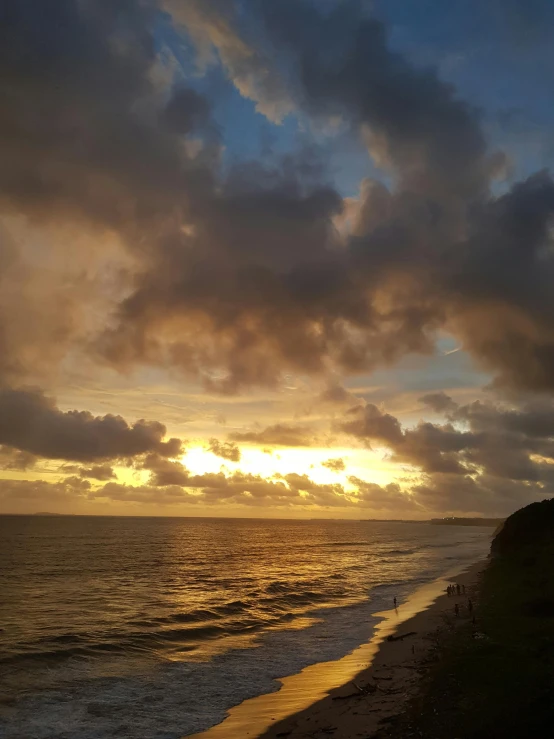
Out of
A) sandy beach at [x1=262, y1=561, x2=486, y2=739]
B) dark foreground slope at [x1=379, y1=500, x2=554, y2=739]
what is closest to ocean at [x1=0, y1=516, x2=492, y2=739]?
sandy beach at [x1=262, y1=561, x2=486, y2=739]

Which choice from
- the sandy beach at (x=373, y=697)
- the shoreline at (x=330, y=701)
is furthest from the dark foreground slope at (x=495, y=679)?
the shoreline at (x=330, y=701)

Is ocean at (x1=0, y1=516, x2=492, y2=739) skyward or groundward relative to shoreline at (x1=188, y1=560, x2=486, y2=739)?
groundward

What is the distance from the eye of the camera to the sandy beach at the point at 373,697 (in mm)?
17766

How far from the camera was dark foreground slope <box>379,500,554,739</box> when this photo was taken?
15.5 metres

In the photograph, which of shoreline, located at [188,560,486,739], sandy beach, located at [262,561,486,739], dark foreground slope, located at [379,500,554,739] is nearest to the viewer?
dark foreground slope, located at [379,500,554,739]

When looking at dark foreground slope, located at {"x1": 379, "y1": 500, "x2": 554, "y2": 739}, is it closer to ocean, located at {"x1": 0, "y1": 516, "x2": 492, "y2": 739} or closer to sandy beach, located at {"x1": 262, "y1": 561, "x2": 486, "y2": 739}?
sandy beach, located at {"x1": 262, "y1": 561, "x2": 486, "y2": 739}

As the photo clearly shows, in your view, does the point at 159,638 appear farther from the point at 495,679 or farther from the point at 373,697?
the point at 495,679

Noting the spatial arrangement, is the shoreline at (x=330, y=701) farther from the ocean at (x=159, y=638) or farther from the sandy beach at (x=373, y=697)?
the ocean at (x=159, y=638)

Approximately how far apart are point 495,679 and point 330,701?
22.3 ft

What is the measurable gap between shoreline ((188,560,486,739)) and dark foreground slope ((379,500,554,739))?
1.49 meters

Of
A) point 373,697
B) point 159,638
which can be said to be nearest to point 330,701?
point 373,697

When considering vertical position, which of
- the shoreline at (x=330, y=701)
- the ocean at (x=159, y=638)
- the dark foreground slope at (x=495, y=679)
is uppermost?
the dark foreground slope at (x=495, y=679)

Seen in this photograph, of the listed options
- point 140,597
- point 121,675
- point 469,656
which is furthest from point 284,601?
point 469,656

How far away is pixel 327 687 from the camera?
77.0 ft
